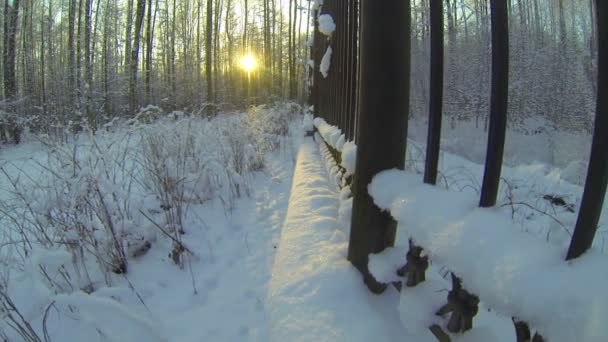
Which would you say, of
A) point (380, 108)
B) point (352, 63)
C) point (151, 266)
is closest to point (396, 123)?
point (380, 108)

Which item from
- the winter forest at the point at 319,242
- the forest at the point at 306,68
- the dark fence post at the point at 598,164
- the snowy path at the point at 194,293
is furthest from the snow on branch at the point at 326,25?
the forest at the point at 306,68

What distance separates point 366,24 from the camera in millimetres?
906

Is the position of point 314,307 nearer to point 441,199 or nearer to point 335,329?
point 335,329

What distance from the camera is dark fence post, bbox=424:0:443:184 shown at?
2.52 feet

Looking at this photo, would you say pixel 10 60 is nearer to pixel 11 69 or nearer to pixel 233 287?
pixel 11 69

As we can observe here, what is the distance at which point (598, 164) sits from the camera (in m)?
0.40

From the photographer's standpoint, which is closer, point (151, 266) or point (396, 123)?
point (396, 123)

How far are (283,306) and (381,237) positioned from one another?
344 mm

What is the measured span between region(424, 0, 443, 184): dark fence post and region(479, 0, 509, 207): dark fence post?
0.58ft

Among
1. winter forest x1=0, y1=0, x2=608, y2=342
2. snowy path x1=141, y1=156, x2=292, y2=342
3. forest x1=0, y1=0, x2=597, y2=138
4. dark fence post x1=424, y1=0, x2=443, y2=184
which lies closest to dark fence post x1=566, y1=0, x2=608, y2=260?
winter forest x1=0, y1=0, x2=608, y2=342

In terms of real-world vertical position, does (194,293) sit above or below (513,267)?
below

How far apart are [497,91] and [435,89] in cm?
20

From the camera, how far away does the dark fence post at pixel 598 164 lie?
0.38 meters

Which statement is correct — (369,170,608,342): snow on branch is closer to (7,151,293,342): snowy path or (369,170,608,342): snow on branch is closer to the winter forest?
the winter forest
